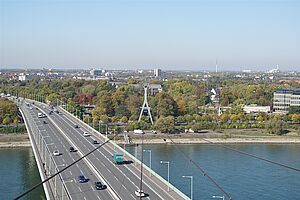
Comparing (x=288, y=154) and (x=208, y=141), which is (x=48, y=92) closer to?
(x=208, y=141)

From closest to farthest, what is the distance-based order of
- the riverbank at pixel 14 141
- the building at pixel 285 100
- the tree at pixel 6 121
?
the riverbank at pixel 14 141
the tree at pixel 6 121
the building at pixel 285 100

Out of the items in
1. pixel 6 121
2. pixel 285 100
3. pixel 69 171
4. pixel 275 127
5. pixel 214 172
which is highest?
pixel 285 100

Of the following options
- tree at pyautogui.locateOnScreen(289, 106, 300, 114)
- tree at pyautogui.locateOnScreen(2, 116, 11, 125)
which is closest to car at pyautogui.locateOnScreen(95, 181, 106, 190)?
tree at pyautogui.locateOnScreen(2, 116, 11, 125)

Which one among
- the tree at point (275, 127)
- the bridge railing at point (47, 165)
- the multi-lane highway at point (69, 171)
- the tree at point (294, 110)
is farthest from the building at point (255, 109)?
the bridge railing at point (47, 165)

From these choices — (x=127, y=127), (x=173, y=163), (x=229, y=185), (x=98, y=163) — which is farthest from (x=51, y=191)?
(x=127, y=127)

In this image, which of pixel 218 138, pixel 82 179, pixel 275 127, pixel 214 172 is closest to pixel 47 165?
pixel 82 179

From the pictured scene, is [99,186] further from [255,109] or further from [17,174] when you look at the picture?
[255,109]

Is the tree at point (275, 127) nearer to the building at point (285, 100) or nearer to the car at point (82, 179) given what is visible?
the building at point (285, 100)

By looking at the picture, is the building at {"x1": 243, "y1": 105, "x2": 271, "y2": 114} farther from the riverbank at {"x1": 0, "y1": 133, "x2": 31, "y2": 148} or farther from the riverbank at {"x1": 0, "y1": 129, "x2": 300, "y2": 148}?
the riverbank at {"x1": 0, "y1": 133, "x2": 31, "y2": 148}
